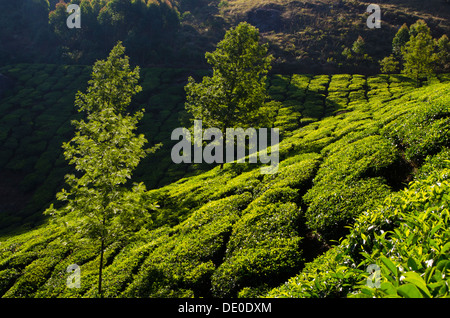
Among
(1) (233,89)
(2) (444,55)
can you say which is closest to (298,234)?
(1) (233,89)

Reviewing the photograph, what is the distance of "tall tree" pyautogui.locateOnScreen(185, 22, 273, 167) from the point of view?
2581cm

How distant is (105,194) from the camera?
12016 mm

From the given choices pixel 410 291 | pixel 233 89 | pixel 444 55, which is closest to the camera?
pixel 410 291

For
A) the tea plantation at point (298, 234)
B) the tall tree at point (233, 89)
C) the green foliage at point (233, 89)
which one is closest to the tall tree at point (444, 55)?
the tea plantation at point (298, 234)

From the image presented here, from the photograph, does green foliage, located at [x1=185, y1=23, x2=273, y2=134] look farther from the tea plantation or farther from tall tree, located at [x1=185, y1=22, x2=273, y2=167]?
the tea plantation

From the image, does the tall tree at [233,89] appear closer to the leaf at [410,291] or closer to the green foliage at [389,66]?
the leaf at [410,291]

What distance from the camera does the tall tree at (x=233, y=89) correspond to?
2581cm

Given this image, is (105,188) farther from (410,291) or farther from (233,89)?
(233,89)

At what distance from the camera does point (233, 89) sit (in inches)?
1043

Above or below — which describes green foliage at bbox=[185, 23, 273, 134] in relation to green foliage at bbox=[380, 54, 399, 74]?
below

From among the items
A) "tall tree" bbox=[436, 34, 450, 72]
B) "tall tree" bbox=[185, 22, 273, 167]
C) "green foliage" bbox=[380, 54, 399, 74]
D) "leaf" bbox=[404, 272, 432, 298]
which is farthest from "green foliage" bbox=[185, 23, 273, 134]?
"tall tree" bbox=[436, 34, 450, 72]

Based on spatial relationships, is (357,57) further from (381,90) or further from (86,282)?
(86,282)

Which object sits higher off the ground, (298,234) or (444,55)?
(444,55)

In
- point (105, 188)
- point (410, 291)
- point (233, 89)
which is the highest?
point (233, 89)
